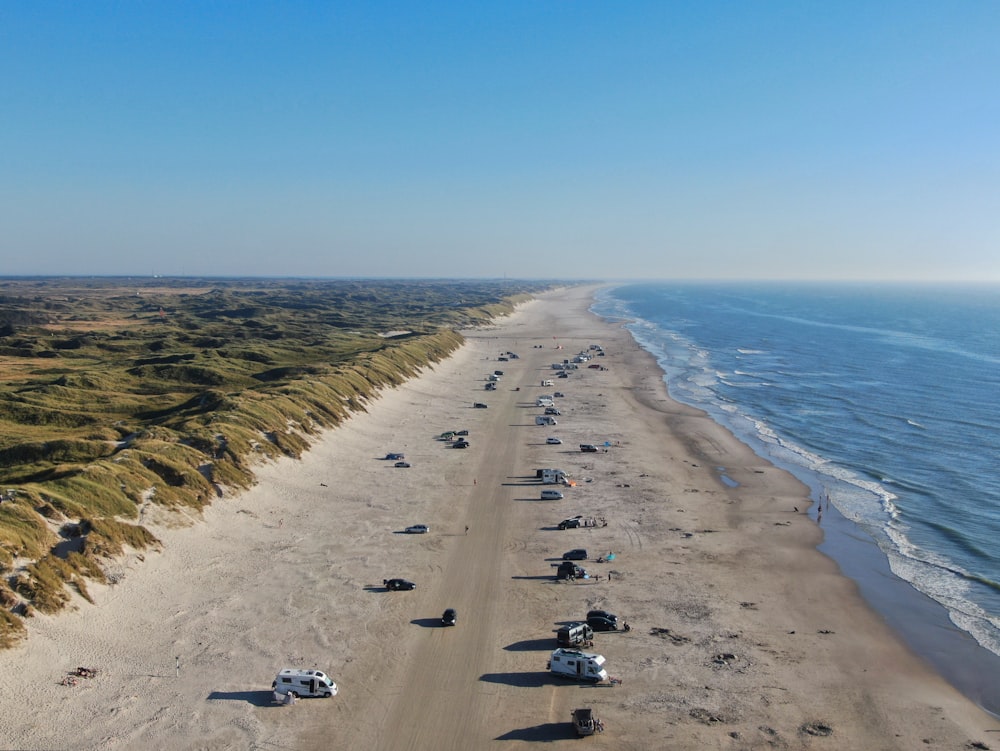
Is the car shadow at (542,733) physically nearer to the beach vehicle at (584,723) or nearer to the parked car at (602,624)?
the beach vehicle at (584,723)

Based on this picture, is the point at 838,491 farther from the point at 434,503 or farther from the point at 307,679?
the point at 307,679

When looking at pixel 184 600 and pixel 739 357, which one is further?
pixel 739 357

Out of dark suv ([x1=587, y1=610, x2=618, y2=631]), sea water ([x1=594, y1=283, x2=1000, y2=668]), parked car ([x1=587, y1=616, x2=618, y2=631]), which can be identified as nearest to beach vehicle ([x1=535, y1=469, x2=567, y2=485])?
sea water ([x1=594, y1=283, x2=1000, y2=668])

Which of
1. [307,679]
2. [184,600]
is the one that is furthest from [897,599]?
[184,600]

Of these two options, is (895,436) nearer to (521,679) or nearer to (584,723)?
(521,679)

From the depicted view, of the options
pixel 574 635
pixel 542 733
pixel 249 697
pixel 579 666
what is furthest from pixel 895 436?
pixel 249 697
